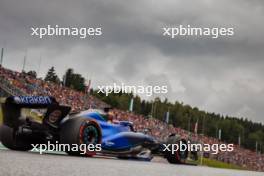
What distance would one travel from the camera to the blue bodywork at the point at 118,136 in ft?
36.9

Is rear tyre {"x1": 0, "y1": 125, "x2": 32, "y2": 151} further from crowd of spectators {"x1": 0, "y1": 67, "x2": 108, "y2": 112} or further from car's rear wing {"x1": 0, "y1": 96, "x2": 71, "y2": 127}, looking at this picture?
crowd of spectators {"x1": 0, "y1": 67, "x2": 108, "y2": 112}

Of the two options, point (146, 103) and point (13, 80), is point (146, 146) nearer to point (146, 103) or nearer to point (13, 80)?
point (13, 80)

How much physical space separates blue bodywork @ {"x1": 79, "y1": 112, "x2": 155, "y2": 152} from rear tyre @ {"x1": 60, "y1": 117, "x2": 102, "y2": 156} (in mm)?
312

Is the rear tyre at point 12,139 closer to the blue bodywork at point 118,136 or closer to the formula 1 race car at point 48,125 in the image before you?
the formula 1 race car at point 48,125

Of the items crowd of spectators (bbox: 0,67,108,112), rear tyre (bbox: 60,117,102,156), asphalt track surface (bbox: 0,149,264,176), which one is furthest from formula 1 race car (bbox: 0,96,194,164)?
crowd of spectators (bbox: 0,67,108,112)

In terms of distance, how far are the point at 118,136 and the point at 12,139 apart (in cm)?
253

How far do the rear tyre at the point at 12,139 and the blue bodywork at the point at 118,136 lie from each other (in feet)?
4.67

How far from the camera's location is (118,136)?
11.8m

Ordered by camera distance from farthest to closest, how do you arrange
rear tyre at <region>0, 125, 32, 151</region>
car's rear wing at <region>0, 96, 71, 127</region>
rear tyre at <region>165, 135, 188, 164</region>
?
rear tyre at <region>165, 135, 188, 164</region> → rear tyre at <region>0, 125, 32, 151</region> → car's rear wing at <region>0, 96, 71, 127</region>

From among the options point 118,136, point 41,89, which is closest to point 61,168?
point 118,136

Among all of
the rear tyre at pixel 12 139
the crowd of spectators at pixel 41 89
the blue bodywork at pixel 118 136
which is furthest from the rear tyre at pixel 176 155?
the crowd of spectators at pixel 41 89

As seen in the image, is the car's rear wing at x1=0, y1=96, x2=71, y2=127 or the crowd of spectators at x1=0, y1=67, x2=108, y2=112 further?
the crowd of spectators at x1=0, y1=67, x2=108, y2=112

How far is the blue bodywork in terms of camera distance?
11.2m

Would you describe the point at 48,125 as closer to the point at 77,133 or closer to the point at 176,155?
the point at 77,133
